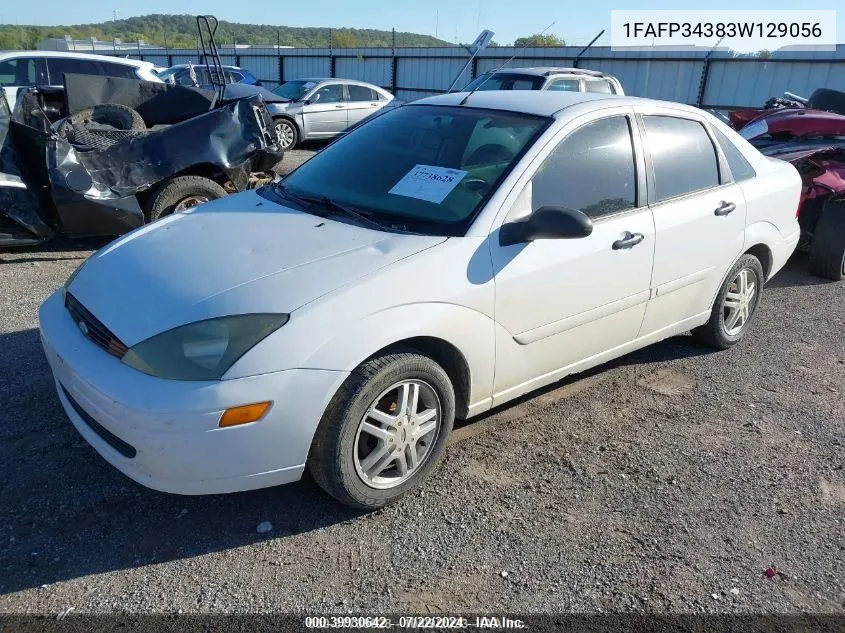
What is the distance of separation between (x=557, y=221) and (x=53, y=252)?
517cm

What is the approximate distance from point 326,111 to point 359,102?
1.00 meters

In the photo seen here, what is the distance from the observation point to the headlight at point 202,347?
7.73 feet

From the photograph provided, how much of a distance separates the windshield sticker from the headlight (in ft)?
3.54

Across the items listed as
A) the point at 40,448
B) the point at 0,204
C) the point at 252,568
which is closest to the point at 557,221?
the point at 252,568

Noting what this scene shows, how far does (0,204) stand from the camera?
5332mm

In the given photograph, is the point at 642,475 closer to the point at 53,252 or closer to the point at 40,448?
the point at 40,448

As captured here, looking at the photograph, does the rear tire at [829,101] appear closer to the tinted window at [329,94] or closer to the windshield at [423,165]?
the windshield at [423,165]

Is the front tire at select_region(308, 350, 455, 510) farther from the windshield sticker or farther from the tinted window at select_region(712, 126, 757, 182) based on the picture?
the tinted window at select_region(712, 126, 757, 182)

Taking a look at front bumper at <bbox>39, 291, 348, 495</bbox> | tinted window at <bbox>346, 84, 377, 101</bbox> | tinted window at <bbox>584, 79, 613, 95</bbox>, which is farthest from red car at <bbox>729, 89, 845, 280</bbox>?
tinted window at <bbox>346, 84, 377, 101</bbox>

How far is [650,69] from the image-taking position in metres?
16.9

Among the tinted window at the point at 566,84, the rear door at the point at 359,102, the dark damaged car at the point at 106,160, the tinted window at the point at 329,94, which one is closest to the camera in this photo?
the dark damaged car at the point at 106,160

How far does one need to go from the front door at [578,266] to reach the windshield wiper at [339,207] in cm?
56

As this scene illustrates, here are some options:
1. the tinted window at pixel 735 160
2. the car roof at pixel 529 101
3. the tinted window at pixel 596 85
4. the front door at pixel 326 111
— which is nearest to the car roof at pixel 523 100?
the car roof at pixel 529 101

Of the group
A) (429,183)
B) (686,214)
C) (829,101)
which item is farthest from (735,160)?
(829,101)
